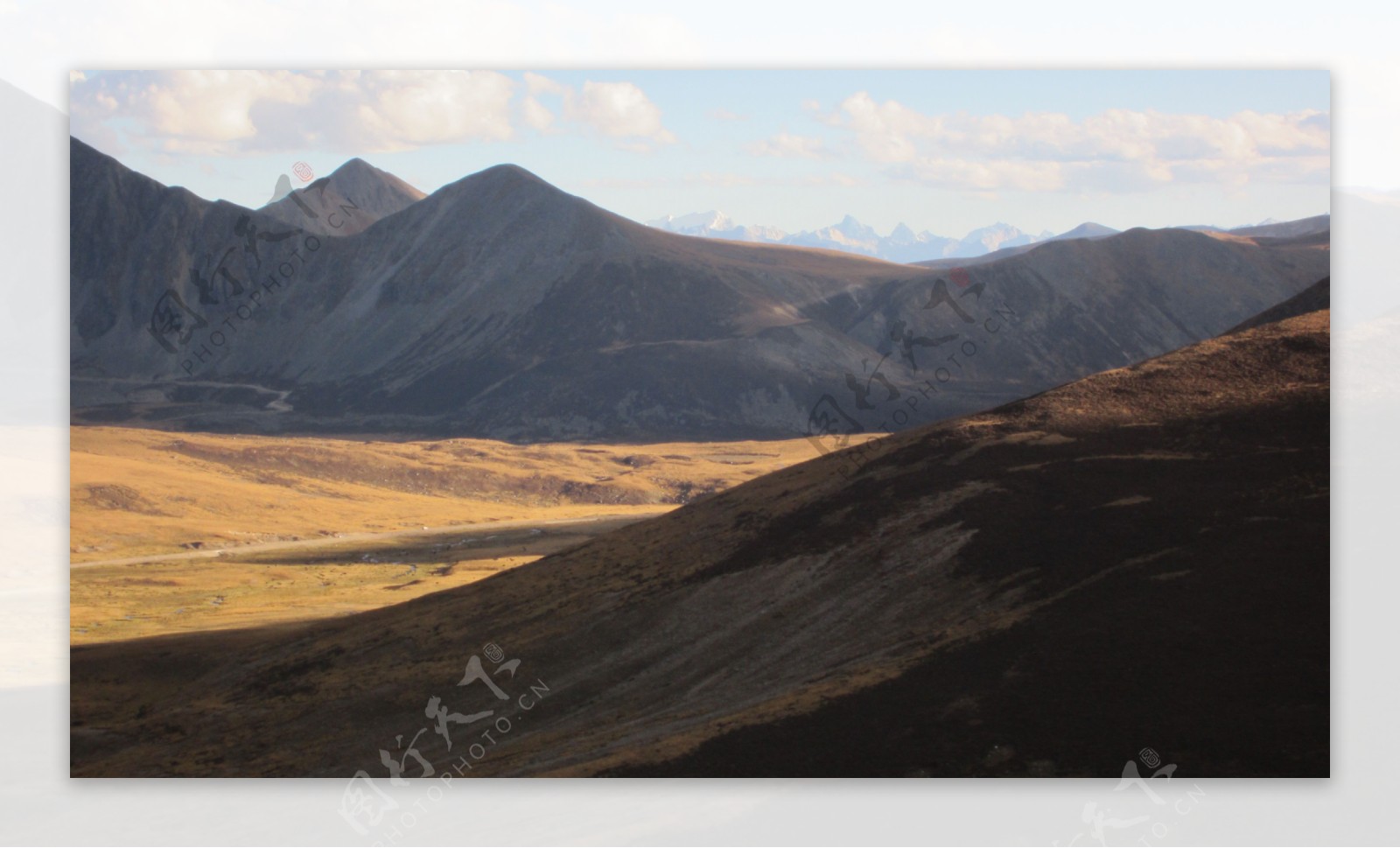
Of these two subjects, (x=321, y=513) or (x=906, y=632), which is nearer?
(x=906, y=632)

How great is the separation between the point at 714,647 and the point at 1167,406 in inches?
675

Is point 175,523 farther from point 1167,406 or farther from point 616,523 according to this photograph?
point 1167,406

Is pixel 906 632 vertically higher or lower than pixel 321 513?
higher

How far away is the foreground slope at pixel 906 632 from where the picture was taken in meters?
28.7

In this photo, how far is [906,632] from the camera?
116 ft

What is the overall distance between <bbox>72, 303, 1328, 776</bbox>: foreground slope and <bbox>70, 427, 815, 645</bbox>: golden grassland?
17771 mm

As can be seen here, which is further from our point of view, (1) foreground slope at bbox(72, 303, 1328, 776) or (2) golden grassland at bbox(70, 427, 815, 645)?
(2) golden grassland at bbox(70, 427, 815, 645)

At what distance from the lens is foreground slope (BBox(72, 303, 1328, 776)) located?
28688 millimetres

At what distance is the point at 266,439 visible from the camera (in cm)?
16400

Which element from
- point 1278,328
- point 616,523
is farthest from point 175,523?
point 1278,328

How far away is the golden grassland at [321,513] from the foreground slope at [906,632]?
1777cm

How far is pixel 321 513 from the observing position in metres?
116

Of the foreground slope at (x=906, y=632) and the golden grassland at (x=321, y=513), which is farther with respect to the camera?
the golden grassland at (x=321, y=513)

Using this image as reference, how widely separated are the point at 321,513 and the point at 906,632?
3549 inches
